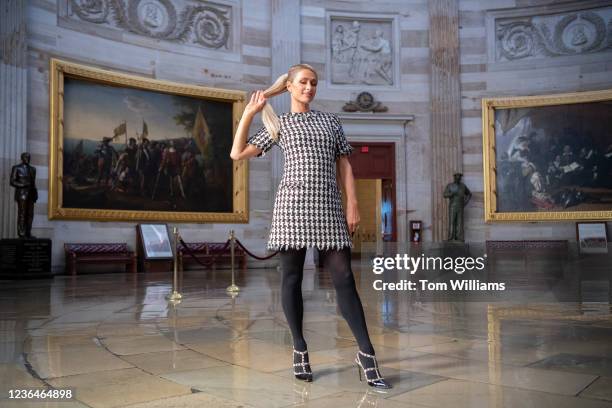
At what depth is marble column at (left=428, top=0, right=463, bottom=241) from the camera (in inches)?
677

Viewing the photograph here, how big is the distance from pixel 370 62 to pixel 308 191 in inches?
608

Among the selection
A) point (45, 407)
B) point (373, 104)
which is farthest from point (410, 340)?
point (373, 104)

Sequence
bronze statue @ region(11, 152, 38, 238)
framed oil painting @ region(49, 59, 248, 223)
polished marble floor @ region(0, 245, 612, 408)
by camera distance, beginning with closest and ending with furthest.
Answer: polished marble floor @ region(0, 245, 612, 408) → bronze statue @ region(11, 152, 38, 238) → framed oil painting @ region(49, 59, 248, 223)

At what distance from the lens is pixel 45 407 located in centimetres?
266

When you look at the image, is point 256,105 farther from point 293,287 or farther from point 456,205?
point 456,205

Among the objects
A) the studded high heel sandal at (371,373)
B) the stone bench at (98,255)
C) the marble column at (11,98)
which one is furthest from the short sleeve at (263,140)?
the stone bench at (98,255)

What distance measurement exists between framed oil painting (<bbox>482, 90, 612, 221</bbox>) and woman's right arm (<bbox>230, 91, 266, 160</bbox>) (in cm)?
1472

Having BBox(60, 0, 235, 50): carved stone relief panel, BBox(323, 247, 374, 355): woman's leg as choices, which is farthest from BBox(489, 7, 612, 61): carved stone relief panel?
BBox(323, 247, 374, 355): woman's leg

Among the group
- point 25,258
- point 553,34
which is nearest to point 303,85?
point 25,258

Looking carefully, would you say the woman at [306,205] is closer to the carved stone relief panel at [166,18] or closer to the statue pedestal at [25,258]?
the statue pedestal at [25,258]

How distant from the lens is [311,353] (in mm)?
3984

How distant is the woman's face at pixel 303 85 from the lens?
3.30 m

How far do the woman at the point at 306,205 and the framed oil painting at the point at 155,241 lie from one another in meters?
12.0

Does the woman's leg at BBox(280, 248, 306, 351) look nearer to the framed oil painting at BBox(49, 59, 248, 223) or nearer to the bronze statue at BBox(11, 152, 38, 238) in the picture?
the bronze statue at BBox(11, 152, 38, 238)
